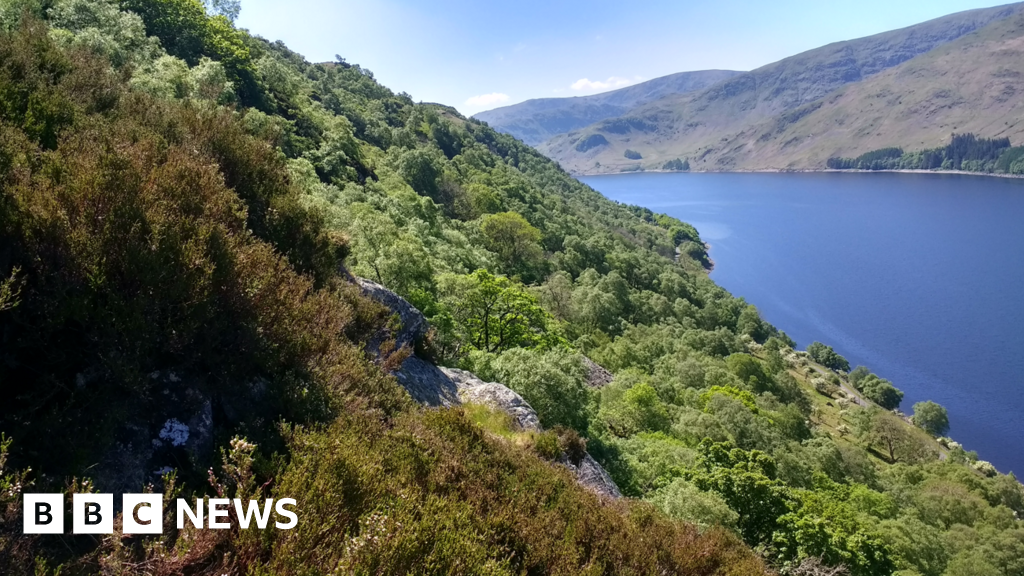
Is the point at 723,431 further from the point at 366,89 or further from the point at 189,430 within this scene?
the point at 366,89

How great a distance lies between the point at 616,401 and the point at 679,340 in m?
40.5

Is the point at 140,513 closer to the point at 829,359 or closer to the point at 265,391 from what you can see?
the point at 265,391

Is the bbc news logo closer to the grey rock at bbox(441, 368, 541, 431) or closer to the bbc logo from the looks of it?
the bbc logo

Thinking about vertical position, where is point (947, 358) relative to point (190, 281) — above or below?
below

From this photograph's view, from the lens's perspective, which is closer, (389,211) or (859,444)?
(389,211)

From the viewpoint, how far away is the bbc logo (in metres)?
5.07

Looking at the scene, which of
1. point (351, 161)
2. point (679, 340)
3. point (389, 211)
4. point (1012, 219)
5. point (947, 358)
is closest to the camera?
point (389, 211)

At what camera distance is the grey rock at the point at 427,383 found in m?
A: 13.3

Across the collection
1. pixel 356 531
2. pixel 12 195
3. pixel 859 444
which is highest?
pixel 12 195

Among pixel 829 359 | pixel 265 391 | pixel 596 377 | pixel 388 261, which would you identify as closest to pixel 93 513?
pixel 265 391

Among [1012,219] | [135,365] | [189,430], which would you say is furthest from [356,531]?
[1012,219]

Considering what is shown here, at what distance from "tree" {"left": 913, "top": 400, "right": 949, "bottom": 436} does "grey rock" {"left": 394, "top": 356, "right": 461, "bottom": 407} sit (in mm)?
82897

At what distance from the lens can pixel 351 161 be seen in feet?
200

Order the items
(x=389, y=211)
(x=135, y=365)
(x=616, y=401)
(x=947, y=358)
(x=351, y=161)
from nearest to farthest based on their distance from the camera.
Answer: (x=135, y=365) → (x=616, y=401) → (x=389, y=211) → (x=351, y=161) → (x=947, y=358)
